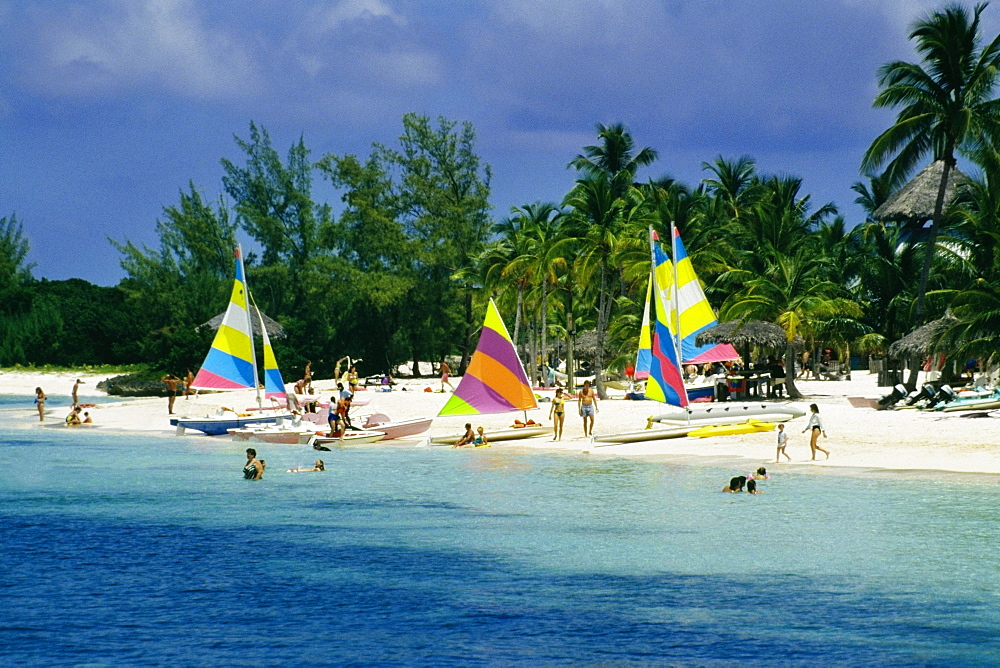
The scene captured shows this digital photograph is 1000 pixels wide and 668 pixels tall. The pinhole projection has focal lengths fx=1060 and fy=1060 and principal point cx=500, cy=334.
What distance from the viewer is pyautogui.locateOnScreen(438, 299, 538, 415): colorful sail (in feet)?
96.1

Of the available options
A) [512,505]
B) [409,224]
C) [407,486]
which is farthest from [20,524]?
[409,224]

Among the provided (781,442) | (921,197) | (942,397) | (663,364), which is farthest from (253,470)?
(921,197)

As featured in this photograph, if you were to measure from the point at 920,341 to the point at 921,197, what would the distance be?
1646 centimetres

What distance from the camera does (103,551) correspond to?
16641mm

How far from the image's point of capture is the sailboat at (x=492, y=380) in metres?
29.3

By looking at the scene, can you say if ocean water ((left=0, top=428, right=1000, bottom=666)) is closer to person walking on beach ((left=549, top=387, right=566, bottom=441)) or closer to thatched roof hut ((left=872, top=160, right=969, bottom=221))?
person walking on beach ((left=549, top=387, right=566, bottom=441))

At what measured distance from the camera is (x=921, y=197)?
154 feet

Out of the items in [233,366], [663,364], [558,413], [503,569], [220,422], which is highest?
[233,366]

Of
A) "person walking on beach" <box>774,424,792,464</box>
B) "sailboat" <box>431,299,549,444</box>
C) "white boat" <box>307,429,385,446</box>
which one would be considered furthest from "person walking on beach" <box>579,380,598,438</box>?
"person walking on beach" <box>774,424,792,464</box>

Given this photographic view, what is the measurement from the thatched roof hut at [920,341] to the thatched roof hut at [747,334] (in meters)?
4.23

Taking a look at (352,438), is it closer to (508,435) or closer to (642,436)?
→ (508,435)

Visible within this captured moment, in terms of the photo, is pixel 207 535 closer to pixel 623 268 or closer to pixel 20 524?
pixel 20 524

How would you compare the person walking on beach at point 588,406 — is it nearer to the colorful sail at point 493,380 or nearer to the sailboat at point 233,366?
the colorful sail at point 493,380

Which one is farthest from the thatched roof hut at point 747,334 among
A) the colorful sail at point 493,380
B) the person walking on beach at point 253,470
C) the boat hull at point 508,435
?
the person walking on beach at point 253,470
